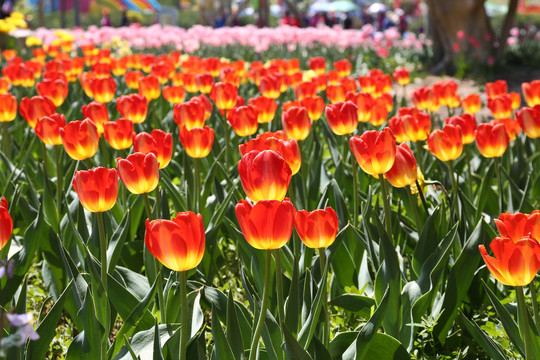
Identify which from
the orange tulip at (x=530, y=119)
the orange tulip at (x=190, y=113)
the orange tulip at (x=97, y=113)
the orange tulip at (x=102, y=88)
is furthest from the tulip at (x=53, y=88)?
the orange tulip at (x=530, y=119)

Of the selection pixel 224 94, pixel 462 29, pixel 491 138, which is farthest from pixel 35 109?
pixel 462 29

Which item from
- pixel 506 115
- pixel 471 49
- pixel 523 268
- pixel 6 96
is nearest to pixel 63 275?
pixel 6 96

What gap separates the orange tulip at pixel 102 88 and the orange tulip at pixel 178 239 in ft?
9.10

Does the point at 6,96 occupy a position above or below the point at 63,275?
above

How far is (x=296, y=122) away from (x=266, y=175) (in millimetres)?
1212

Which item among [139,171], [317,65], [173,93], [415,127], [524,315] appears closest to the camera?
[524,315]

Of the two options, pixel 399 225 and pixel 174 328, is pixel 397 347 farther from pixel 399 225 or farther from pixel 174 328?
pixel 399 225

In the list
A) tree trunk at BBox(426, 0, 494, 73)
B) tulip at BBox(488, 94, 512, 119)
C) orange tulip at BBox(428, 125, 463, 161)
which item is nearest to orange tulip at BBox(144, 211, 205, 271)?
orange tulip at BBox(428, 125, 463, 161)

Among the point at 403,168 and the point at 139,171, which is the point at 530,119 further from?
the point at 139,171

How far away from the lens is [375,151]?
6.63 ft

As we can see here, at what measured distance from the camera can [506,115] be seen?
11.3ft

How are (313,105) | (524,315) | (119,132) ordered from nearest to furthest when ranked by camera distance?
(524,315)
(119,132)
(313,105)

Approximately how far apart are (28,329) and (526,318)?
1.11m

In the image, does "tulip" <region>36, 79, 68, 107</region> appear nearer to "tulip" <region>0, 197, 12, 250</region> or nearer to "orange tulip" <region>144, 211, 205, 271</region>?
"tulip" <region>0, 197, 12, 250</region>
